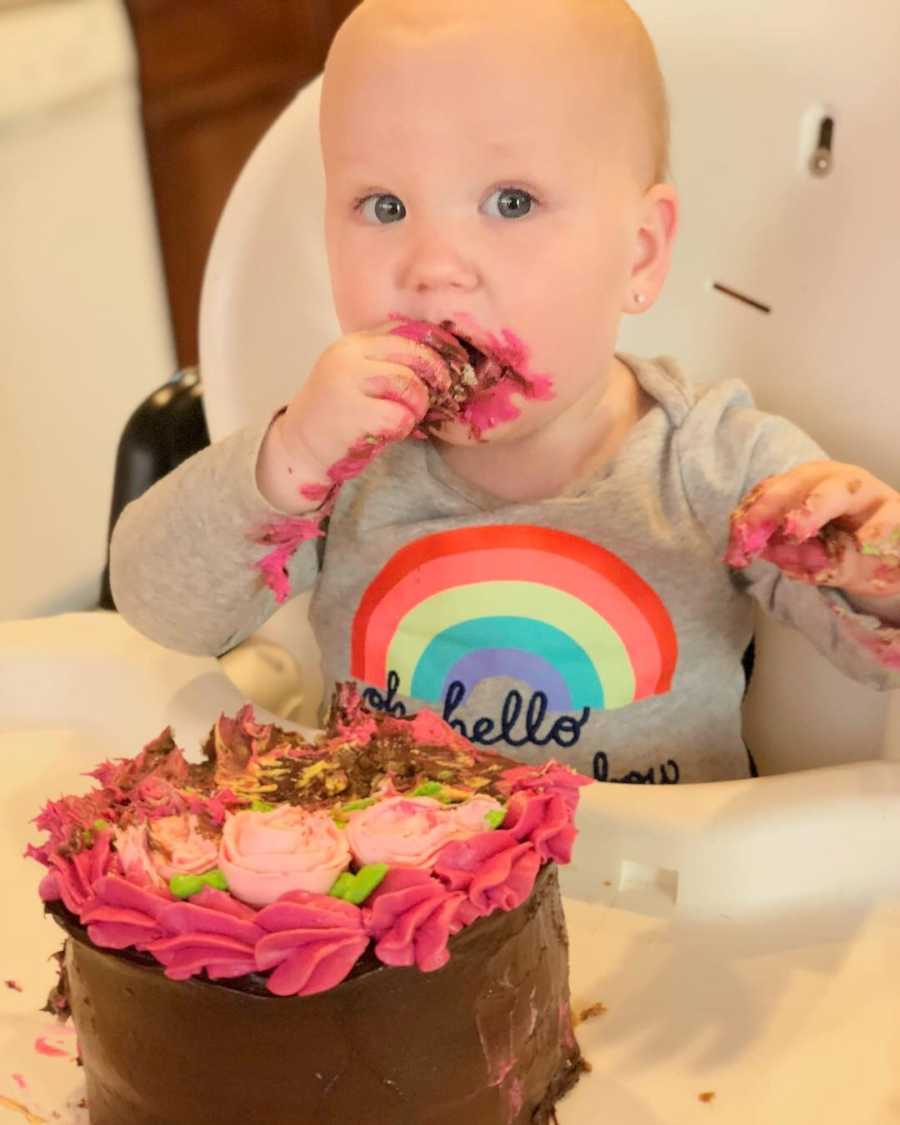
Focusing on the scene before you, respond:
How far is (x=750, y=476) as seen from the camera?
2.73 feet

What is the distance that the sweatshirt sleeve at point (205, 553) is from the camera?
0.78 metres

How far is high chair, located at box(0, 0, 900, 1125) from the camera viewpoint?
2.08 ft

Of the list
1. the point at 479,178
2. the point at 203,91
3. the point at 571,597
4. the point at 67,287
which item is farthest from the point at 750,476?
the point at 203,91

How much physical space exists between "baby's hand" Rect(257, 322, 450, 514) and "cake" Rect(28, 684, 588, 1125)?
0.20 m

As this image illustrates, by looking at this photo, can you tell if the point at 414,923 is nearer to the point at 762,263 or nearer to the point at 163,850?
the point at 163,850

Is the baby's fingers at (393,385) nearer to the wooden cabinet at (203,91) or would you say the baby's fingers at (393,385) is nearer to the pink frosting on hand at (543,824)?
the pink frosting on hand at (543,824)

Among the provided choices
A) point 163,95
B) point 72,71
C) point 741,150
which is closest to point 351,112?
point 741,150

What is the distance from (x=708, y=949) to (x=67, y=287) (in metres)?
1.51

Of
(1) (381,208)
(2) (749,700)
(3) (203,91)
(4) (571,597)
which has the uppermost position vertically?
(1) (381,208)

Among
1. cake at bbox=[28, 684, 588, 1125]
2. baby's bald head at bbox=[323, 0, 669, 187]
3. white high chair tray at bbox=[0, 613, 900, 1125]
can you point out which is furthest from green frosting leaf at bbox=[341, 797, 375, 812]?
baby's bald head at bbox=[323, 0, 669, 187]

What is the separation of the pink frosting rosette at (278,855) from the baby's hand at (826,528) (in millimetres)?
254

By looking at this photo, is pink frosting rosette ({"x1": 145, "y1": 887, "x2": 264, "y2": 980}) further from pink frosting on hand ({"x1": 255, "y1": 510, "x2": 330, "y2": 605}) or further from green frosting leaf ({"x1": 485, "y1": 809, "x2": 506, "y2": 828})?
pink frosting on hand ({"x1": 255, "y1": 510, "x2": 330, "y2": 605})

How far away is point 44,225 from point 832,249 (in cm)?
131

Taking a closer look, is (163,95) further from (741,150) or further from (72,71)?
(741,150)
